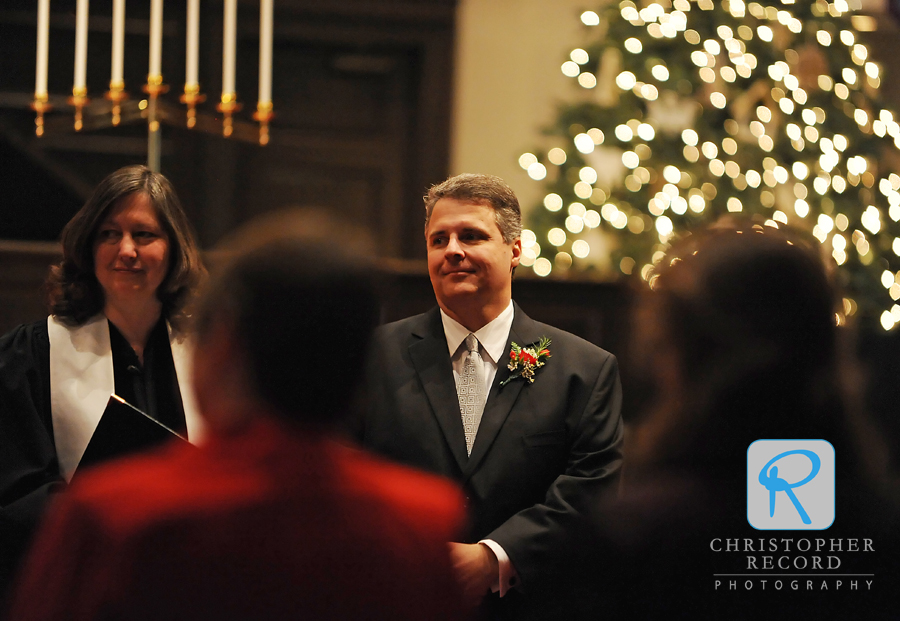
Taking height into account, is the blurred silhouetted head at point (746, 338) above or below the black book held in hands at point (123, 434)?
above

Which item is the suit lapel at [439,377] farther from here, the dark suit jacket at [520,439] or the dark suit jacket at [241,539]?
the dark suit jacket at [241,539]

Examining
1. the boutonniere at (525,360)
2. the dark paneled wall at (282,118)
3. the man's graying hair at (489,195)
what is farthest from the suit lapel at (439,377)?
the dark paneled wall at (282,118)

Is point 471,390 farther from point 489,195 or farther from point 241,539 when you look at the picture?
point 241,539

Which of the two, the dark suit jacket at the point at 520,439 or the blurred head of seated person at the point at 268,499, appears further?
the dark suit jacket at the point at 520,439

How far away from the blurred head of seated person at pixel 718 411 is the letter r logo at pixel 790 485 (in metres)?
0.03

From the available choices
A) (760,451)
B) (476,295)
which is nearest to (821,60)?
(760,451)

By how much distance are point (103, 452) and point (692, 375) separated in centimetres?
111

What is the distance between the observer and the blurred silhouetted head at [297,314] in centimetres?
83

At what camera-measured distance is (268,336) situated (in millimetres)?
836

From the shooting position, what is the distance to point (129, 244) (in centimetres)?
181

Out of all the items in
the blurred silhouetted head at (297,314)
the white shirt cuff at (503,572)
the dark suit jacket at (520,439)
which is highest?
the blurred silhouetted head at (297,314)

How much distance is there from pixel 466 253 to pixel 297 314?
1025mm

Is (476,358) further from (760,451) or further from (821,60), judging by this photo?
(821,60)

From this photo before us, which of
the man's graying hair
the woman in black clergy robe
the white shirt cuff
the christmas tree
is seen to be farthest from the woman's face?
the christmas tree
